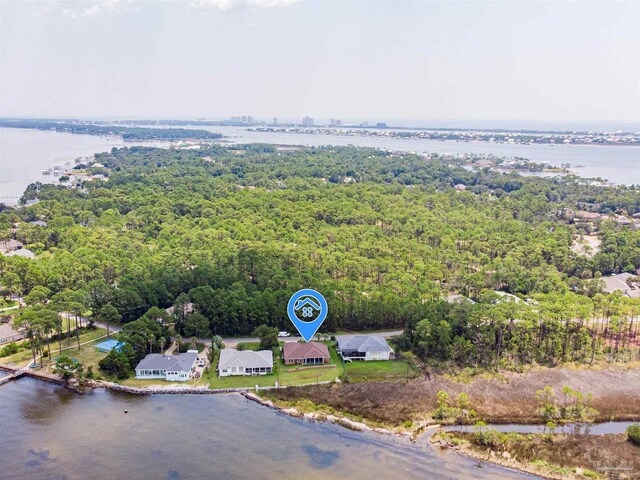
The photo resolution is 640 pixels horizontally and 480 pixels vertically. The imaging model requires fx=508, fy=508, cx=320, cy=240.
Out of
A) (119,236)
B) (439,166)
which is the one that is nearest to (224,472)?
(119,236)

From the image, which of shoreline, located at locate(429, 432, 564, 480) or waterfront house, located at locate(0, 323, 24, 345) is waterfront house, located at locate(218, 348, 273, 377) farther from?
waterfront house, located at locate(0, 323, 24, 345)

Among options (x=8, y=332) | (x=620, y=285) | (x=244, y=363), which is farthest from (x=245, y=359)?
Answer: (x=620, y=285)

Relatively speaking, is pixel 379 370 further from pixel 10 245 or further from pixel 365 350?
pixel 10 245

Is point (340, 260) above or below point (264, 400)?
above

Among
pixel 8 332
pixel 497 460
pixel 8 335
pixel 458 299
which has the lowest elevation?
pixel 497 460

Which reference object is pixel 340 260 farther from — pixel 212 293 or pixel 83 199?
pixel 83 199

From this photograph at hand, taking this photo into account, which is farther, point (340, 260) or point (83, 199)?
point (83, 199)
